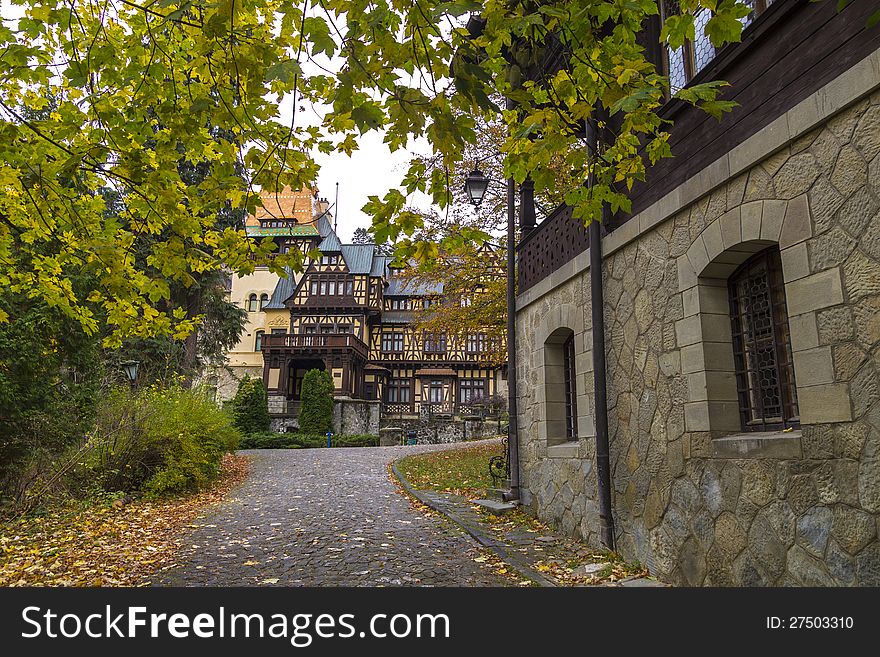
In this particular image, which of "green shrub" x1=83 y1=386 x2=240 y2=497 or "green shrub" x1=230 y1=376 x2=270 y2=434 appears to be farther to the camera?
"green shrub" x1=230 y1=376 x2=270 y2=434

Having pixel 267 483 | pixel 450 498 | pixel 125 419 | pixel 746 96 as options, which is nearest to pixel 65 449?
pixel 125 419

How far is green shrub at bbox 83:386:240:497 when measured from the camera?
9969mm

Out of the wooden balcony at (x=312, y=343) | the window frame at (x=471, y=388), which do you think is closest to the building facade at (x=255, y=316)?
the wooden balcony at (x=312, y=343)

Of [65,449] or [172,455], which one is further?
[172,455]

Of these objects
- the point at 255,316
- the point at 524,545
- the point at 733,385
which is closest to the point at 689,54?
the point at 733,385

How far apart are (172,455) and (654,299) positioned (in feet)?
29.7

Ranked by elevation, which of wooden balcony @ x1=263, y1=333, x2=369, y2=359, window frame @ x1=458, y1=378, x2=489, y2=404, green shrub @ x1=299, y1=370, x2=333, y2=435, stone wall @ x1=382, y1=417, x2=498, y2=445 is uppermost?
wooden balcony @ x1=263, y1=333, x2=369, y2=359

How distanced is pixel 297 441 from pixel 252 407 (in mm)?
4679

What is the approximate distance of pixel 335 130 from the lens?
13.6 ft

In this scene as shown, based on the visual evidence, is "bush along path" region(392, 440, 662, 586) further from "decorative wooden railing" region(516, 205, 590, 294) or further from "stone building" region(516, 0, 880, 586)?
"decorative wooden railing" region(516, 205, 590, 294)

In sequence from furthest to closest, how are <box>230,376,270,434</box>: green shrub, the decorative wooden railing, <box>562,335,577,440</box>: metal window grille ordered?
1. <box>230,376,270,434</box>: green shrub
2. <box>562,335,577,440</box>: metal window grille
3. the decorative wooden railing

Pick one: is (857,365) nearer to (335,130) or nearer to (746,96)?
(746,96)

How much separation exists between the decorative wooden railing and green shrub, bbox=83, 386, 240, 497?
269 inches

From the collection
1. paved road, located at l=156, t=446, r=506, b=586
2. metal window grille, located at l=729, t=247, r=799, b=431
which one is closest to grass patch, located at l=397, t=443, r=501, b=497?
paved road, located at l=156, t=446, r=506, b=586
